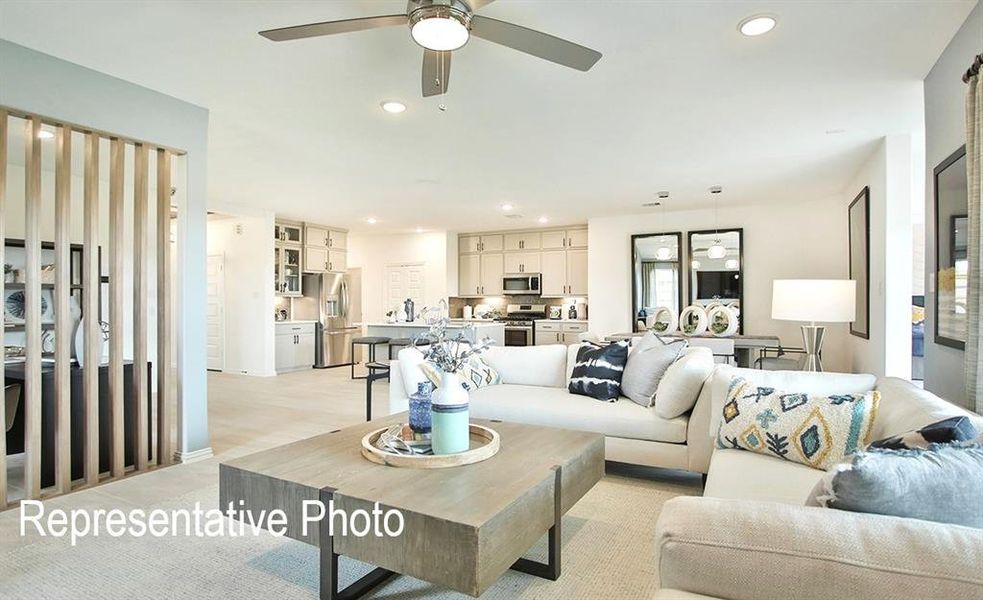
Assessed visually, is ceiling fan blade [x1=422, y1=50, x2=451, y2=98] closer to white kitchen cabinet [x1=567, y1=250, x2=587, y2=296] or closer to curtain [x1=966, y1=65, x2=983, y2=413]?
curtain [x1=966, y1=65, x2=983, y2=413]

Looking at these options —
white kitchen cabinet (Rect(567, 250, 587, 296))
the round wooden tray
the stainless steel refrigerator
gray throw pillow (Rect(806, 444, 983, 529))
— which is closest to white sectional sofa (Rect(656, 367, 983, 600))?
gray throw pillow (Rect(806, 444, 983, 529))

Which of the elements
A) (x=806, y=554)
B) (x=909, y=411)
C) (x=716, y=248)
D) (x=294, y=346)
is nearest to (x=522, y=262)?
(x=716, y=248)

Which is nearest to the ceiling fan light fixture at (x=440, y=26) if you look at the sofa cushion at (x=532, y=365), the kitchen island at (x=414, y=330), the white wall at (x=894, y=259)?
the sofa cushion at (x=532, y=365)

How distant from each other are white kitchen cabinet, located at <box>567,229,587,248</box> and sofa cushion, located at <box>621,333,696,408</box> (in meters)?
5.33

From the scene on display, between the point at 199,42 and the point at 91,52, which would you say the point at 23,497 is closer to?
the point at 91,52

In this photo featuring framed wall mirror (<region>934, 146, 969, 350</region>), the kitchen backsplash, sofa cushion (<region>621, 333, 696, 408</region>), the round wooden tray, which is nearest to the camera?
the round wooden tray

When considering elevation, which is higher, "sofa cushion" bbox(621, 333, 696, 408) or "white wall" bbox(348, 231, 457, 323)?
"white wall" bbox(348, 231, 457, 323)

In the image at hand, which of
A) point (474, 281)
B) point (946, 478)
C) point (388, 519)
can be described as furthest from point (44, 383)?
point (474, 281)

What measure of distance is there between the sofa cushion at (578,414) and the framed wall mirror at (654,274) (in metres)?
4.34

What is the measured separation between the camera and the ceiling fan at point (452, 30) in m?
2.00

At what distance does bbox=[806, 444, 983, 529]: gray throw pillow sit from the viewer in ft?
3.33

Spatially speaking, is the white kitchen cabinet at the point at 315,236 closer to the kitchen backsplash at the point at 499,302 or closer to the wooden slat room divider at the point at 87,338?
the kitchen backsplash at the point at 499,302

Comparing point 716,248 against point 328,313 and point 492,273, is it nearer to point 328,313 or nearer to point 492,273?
point 492,273

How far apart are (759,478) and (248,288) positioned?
7.34 m
